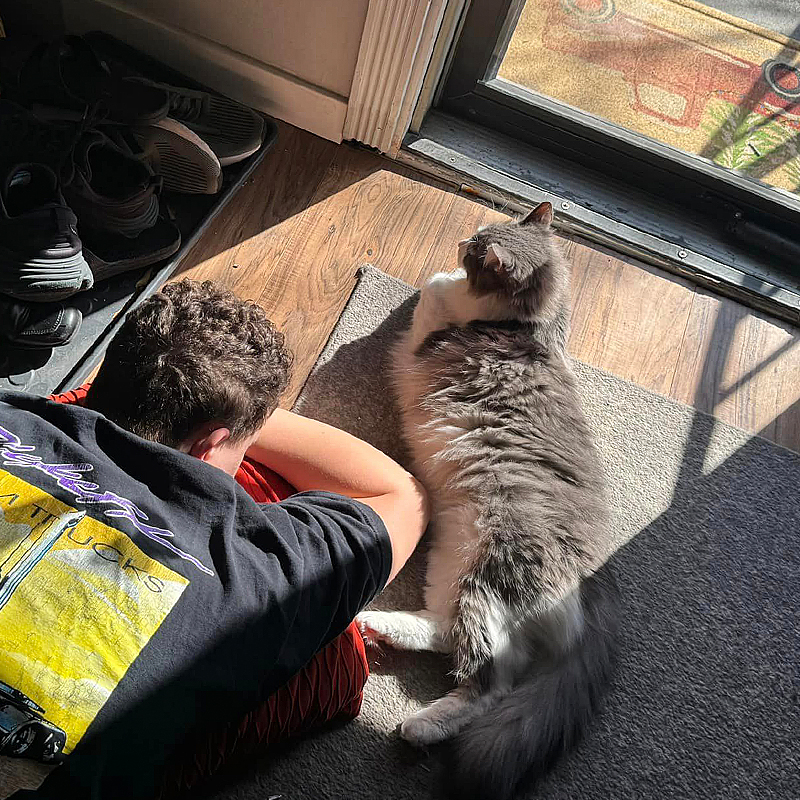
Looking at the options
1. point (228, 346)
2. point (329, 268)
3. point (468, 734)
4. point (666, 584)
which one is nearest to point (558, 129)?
point (329, 268)

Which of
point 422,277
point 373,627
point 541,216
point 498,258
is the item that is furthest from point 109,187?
point 373,627

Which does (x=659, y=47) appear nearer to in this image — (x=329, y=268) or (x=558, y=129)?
(x=558, y=129)

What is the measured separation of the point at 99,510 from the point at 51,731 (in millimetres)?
216

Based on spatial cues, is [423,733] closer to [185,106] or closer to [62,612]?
[62,612]

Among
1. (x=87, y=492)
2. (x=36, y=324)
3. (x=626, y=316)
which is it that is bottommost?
(x=36, y=324)

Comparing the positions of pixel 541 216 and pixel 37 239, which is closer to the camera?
pixel 37 239

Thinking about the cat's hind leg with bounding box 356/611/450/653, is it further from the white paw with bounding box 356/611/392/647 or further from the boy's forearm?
the boy's forearm

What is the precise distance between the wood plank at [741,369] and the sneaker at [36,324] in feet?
4.45

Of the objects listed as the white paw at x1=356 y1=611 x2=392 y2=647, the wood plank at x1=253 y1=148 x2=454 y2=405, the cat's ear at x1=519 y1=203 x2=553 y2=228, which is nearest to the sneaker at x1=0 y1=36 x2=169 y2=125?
the wood plank at x1=253 y1=148 x2=454 y2=405

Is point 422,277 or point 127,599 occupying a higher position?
point 127,599

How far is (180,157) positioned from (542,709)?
4.56 feet

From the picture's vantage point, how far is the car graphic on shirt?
0.66 metres

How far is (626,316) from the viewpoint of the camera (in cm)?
178

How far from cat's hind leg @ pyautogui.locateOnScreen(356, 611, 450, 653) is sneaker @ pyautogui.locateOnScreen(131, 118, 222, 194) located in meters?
1.08
